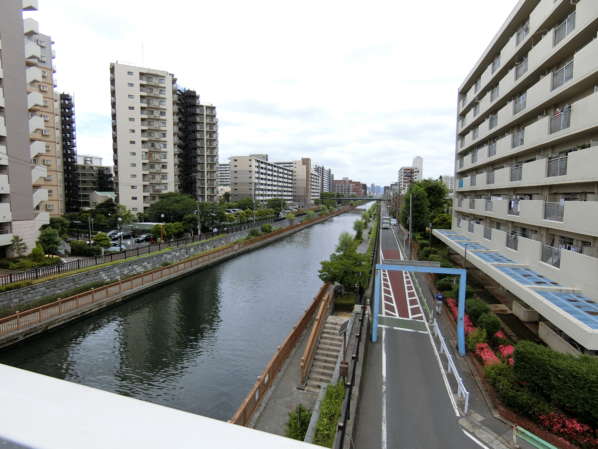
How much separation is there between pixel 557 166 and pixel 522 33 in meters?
8.22

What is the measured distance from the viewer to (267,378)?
10.6 m

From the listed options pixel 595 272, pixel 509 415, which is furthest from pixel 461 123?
pixel 509 415

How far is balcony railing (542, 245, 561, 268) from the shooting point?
11.5 meters

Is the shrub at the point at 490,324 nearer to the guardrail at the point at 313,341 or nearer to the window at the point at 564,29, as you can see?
the guardrail at the point at 313,341

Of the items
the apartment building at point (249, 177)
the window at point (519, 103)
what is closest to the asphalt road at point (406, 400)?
the window at point (519, 103)

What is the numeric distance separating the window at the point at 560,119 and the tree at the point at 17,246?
3275cm

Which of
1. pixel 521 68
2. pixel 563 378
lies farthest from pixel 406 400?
pixel 521 68

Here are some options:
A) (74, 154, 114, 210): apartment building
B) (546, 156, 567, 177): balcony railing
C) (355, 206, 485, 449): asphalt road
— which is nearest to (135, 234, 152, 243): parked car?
(355, 206, 485, 449): asphalt road

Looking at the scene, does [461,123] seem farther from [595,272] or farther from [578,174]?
[595,272]

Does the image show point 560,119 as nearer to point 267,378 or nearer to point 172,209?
point 267,378

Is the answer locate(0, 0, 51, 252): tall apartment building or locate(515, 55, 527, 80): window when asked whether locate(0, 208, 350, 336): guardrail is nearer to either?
locate(0, 0, 51, 252): tall apartment building

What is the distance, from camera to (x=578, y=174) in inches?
411

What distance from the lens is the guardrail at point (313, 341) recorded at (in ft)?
37.0

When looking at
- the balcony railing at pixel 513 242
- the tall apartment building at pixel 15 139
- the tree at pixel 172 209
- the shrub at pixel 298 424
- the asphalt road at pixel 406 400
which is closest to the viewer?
the asphalt road at pixel 406 400
